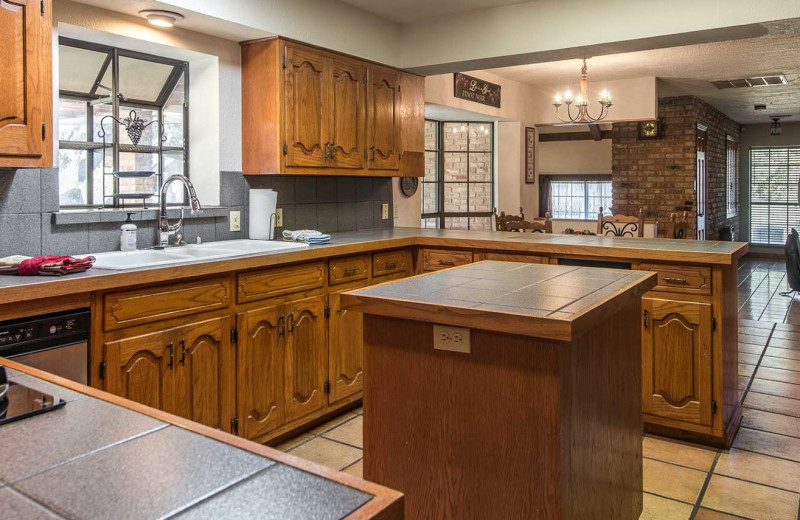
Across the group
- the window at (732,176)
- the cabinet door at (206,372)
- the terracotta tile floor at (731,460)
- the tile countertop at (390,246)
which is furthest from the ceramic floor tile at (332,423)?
the window at (732,176)

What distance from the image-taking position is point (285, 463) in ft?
2.68

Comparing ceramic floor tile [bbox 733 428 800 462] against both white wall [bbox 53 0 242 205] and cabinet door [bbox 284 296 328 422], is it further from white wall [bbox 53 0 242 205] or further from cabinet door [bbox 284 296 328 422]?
white wall [bbox 53 0 242 205]

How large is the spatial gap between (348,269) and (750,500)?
2126 millimetres

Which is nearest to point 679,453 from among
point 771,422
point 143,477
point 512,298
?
point 771,422

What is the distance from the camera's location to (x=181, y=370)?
2.59 m

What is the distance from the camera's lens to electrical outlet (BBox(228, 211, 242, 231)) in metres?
3.61

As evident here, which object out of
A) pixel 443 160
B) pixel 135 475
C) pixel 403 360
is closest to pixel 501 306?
pixel 403 360

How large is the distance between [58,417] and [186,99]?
9.75ft

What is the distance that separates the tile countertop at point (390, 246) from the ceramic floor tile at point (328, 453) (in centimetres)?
90

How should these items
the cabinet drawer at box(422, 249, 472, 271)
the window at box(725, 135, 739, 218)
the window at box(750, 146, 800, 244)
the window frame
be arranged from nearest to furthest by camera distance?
the cabinet drawer at box(422, 249, 472, 271) < the window frame < the window at box(725, 135, 739, 218) < the window at box(750, 146, 800, 244)

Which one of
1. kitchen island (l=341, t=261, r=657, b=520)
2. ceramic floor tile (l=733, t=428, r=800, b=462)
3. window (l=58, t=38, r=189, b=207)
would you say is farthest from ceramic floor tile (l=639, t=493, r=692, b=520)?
window (l=58, t=38, r=189, b=207)

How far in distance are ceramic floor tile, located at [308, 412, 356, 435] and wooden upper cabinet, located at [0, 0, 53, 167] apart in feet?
5.83

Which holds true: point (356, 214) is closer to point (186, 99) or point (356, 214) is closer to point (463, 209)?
point (186, 99)

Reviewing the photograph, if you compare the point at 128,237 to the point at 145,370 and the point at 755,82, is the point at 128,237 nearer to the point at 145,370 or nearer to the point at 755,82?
the point at 145,370
